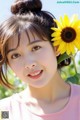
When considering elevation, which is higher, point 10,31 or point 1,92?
point 10,31

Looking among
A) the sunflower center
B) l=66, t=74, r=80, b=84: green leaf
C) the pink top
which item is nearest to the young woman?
the pink top

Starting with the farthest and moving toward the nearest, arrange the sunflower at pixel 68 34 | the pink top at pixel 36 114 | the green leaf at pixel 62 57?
1. the green leaf at pixel 62 57
2. the pink top at pixel 36 114
3. the sunflower at pixel 68 34

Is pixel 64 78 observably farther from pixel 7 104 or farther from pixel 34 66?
pixel 34 66

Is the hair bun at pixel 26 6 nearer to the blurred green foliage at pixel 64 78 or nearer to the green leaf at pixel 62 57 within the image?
the green leaf at pixel 62 57

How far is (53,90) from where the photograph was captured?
2.57 meters

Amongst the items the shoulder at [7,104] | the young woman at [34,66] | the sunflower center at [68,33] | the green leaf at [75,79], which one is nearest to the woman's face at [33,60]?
the young woman at [34,66]

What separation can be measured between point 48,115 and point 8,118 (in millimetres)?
231

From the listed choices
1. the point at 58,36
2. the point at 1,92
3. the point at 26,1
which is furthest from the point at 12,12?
the point at 1,92

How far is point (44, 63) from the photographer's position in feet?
7.93

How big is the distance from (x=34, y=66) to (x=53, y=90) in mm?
243

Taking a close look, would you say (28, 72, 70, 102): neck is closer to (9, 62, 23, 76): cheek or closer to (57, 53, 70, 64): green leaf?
(57, 53, 70, 64): green leaf

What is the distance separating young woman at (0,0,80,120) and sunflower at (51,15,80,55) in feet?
0.27

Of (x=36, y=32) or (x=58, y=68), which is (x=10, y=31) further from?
(x=58, y=68)

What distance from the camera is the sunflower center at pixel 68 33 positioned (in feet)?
7.86
